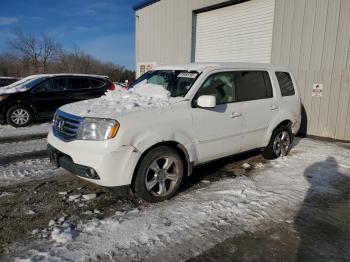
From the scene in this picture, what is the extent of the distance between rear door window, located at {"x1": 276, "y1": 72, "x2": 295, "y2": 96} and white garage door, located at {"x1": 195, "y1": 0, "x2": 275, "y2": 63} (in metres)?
4.15

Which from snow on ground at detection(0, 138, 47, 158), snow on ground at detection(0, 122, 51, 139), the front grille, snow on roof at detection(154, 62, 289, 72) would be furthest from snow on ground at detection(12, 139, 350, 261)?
snow on ground at detection(0, 122, 51, 139)

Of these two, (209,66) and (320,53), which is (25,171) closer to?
(209,66)

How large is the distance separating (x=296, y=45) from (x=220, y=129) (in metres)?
5.92

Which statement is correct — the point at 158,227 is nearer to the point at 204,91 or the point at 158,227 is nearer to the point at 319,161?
the point at 204,91

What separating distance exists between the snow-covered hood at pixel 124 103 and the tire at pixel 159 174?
0.62 metres

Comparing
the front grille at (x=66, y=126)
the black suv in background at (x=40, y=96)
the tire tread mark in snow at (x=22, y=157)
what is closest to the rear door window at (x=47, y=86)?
the black suv in background at (x=40, y=96)

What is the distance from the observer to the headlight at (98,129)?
3.71 meters

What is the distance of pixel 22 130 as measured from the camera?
31.0 ft

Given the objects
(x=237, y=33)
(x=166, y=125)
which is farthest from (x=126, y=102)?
(x=237, y=33)

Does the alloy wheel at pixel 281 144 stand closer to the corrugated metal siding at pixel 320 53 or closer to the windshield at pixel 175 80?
the windshield at pixel 175 80

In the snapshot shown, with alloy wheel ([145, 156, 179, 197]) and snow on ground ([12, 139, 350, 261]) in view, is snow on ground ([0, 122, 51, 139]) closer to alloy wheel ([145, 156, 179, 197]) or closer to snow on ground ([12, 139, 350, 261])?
alloy wheel ([145, 156, 179, 197])

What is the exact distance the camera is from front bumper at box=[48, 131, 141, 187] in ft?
12.1

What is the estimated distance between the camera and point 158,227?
11.7 ft

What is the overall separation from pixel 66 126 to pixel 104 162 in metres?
0.89
